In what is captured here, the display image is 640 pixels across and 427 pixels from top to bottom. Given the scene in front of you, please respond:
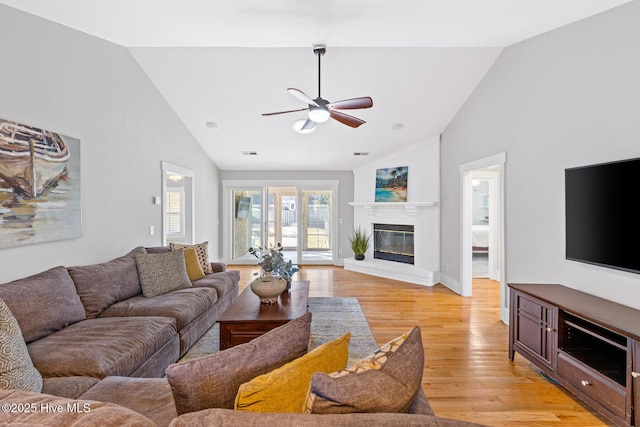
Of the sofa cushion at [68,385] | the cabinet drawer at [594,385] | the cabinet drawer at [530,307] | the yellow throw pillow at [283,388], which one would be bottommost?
the cabinet drawer at [594,385]

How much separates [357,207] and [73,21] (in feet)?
18.8

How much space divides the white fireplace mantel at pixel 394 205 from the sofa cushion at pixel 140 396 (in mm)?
5005

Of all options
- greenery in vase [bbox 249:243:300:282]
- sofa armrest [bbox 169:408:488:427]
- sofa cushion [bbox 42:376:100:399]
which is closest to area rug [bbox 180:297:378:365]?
greenery in vase [bbox 249:243:300:282]

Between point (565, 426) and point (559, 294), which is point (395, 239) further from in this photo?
point (565, 426)

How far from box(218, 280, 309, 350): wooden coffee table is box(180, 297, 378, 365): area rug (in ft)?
1.73

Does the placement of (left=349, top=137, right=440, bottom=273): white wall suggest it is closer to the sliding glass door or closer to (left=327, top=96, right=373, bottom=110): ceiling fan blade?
the sliding glass door

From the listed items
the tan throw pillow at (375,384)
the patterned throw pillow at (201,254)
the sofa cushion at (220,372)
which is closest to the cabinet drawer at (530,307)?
the tan throw pillow at (375,384)

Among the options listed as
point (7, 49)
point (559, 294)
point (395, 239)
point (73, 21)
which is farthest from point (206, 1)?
point (395, 239)

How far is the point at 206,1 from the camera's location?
2.44 metres

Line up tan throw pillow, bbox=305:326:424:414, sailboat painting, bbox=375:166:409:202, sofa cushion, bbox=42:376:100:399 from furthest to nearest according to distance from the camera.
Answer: sailboat painting, bbox=375:166:409:202 < sofa cushion, bbox=42:376:100:399 < tan throw pillow, bbox=305:326:424:414

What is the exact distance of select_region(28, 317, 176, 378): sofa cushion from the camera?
5.96 feet

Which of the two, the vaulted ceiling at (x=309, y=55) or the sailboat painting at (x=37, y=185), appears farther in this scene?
the vaulted ceiling at (x=309, y=55)

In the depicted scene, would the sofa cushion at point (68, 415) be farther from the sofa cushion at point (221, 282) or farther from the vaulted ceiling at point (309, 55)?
the sofa cushion at point (221, 282)

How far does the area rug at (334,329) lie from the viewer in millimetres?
3006
